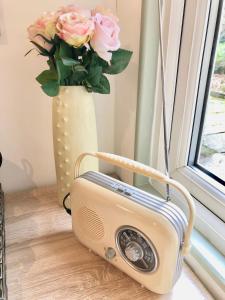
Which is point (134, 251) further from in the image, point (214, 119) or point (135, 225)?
point (214, 119)

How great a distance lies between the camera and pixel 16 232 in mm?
659

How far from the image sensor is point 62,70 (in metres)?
0.56

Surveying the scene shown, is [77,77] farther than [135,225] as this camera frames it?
Yes

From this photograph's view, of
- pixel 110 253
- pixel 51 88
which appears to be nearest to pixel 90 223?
pixel 110 253

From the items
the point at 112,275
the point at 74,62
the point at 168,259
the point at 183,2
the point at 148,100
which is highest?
the point at 183,2

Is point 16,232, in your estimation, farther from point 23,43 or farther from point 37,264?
point 23,43

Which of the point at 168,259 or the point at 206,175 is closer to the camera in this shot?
the point at 168,259

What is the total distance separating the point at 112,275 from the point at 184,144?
37 cm

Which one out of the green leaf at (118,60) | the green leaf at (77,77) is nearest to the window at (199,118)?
the green leaf at (118,60)

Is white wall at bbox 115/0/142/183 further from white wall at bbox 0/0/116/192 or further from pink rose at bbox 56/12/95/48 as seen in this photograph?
pink rose at bbox 56/12/95/48

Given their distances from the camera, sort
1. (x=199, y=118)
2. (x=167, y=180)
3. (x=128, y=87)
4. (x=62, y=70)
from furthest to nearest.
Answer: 1. (x=128, y=87)
2. (x=199, y=118)
3. (x=62, y=70)
4. (x=167, y=180)

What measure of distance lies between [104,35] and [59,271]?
0.50m

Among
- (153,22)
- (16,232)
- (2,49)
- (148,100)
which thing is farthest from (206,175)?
(2,49)

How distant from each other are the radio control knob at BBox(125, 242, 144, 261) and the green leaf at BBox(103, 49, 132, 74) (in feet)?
1.29
